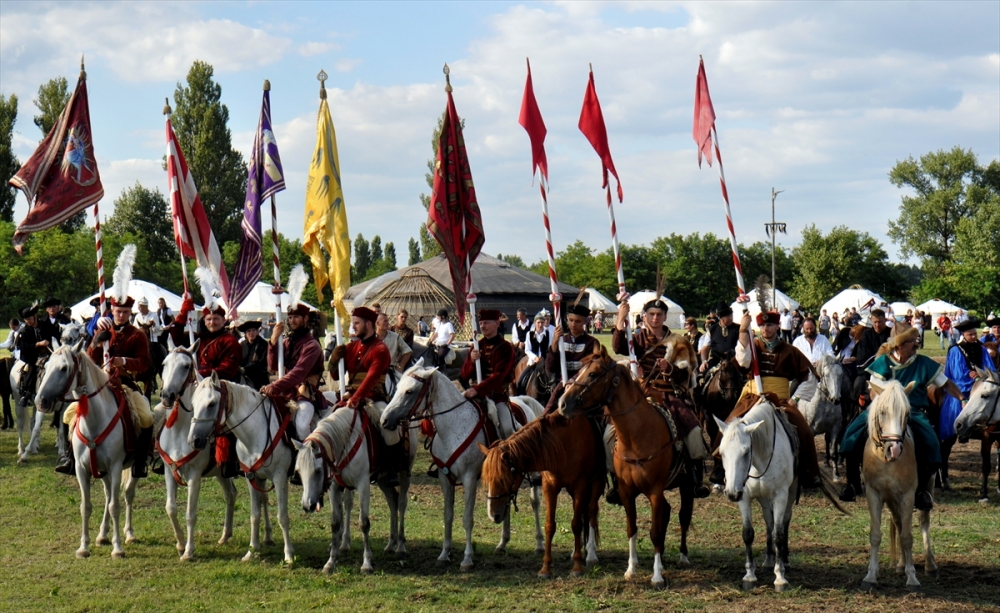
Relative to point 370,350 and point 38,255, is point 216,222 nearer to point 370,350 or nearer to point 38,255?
point 38,255

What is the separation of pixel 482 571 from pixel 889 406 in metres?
4.38

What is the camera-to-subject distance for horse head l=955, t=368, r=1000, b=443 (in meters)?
12.6

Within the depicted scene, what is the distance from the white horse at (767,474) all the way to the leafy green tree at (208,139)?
186 ft

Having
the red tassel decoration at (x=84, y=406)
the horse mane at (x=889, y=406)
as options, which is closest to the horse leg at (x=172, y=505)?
the red tassel decoration at (x=84, y=406)

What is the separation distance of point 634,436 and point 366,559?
10.4 feet

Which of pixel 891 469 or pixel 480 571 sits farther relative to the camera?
pixel 480 571

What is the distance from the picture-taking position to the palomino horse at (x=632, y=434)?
8906 millimetres

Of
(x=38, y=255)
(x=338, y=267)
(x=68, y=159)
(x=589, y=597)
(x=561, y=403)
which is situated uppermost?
(x=38, y=255)

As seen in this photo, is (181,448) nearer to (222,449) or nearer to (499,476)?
(222,449)

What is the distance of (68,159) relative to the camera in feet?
41.8

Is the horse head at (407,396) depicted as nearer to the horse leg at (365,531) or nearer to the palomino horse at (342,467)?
the palomino horse at (342,467)

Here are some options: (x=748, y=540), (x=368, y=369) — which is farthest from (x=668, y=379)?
(x=368, y=369)

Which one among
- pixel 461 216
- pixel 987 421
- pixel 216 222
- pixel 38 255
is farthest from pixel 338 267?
pixel 216 222

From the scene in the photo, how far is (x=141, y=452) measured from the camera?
1117cm
